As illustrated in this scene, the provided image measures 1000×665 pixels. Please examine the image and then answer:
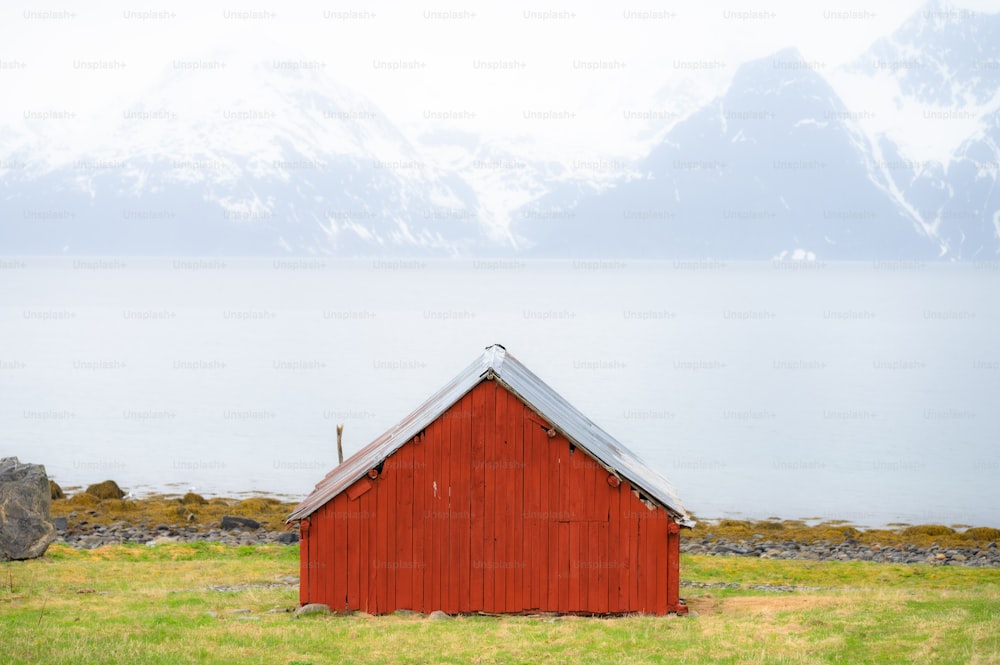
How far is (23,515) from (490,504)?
17.0 metres

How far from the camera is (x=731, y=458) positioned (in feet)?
250

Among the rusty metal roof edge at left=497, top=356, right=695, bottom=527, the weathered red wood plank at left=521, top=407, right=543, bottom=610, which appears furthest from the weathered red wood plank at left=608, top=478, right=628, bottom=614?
the weathered red wood plank at left=521, top=407, right=543, bottom=610

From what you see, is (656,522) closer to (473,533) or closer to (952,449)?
(473,533)

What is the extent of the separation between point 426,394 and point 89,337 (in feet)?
243

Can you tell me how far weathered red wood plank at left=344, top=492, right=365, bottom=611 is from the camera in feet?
84.8

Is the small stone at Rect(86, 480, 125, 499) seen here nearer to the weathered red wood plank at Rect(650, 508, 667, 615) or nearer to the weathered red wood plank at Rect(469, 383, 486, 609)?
the weathered red wood plank at Rect(469, 383, 486, 609)

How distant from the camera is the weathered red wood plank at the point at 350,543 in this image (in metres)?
25.9

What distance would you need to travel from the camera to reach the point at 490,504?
25844mm

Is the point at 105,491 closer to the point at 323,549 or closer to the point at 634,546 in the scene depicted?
the point at 323,549

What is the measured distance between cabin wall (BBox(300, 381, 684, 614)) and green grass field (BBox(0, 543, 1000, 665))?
0.74 meters

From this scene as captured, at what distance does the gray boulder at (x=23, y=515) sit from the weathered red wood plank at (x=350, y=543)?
13884 mm

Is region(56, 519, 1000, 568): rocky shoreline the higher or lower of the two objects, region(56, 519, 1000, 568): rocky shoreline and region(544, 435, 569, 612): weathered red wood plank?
the lower

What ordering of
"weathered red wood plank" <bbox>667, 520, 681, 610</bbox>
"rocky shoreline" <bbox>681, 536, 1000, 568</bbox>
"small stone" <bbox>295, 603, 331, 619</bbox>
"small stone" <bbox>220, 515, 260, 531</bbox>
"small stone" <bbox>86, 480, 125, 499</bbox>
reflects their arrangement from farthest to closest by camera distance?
"small stone" <bbox>86, 480, 125, 499</bbox>, "small stone" <bbox>220, 515, 260, 531</bbox>, "rocky shoreline" <bbox>681, 536, 1000, 568</bbox>, "weathered red wood plank" <bbox>667, 520, 681, 610</bbox>, "small stone" <bbox>295, 603, 331, 619</bbox>

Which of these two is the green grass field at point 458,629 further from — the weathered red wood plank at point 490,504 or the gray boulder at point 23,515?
the gray boulder at point 23,515
